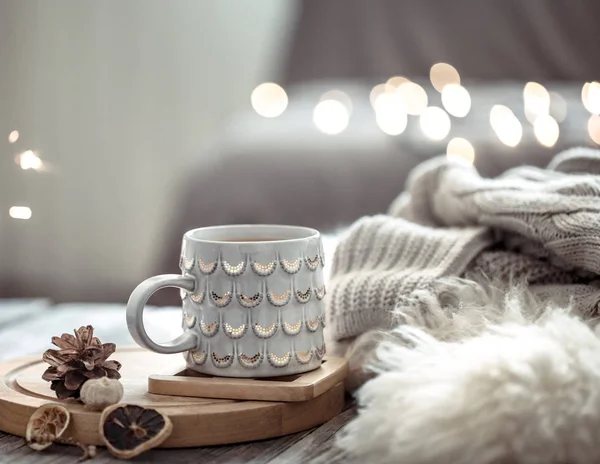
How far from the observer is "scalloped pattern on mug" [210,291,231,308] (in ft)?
2.09

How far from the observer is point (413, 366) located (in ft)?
1.76

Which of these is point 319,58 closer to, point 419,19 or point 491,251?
point 419,19

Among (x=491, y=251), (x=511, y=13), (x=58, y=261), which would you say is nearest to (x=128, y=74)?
(x=58, y=261)

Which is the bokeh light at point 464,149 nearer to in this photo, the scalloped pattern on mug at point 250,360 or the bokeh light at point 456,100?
the bokeh light at point 456,100

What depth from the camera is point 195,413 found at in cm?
58

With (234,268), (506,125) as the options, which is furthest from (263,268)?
(506,125)

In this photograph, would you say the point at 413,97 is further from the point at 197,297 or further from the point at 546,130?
the point at 197,297

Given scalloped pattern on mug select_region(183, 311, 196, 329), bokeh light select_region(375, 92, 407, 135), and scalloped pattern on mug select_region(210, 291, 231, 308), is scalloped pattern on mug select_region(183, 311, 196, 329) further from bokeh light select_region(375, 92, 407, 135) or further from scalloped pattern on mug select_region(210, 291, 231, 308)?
bokeh light select_region(375, 92, 407, 135)

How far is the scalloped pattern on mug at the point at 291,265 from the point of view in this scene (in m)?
0.64

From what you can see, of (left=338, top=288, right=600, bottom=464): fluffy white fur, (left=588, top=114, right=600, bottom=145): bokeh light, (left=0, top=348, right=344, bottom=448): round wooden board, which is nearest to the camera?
(left=338, top=288, right=600, bottom=464): fluffy white fur

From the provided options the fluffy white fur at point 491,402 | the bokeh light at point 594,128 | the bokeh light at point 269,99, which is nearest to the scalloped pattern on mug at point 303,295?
the fluffy white fur at point 491,402

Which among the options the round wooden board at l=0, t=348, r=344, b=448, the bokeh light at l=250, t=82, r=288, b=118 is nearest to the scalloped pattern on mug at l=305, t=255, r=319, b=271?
the round wooden board at l=0, t=348, r=344, b=448

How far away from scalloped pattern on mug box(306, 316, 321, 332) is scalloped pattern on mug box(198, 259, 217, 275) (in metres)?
0.09

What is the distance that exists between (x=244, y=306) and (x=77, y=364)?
139 millimetres
